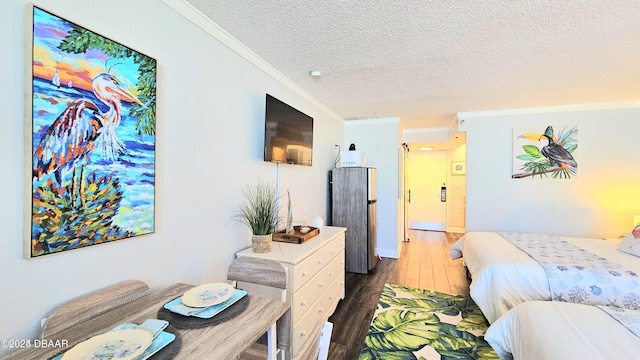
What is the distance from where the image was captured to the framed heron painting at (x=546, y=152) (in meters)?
3.70

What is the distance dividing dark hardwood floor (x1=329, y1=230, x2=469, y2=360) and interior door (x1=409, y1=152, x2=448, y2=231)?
4.97 feet

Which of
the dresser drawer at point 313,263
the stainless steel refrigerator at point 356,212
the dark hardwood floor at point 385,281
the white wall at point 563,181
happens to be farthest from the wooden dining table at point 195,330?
the white wall at point 563,181

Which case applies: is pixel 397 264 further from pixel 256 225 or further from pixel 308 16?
pixel 308 16

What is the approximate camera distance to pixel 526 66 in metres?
2.40

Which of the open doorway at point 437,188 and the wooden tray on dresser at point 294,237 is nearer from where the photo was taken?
the wooden tray on dresser at point 294,237

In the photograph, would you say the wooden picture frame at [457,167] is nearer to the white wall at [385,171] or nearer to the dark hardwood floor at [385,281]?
the dark hardwood floor at [385,281]

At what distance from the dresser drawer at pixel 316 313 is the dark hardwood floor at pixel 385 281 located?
0.17m

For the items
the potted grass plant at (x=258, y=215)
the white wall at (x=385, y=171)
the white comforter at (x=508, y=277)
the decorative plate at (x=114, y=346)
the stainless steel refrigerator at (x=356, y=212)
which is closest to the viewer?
the decorative plate at (x=114, y=346)

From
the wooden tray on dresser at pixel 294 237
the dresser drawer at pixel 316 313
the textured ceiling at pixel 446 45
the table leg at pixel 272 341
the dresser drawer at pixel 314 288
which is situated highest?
the textured ceiling at pixel 446 45

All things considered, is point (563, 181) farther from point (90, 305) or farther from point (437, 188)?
point (90, 305)

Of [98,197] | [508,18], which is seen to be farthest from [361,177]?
[98,197]

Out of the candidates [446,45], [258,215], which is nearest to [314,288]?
[258,215]

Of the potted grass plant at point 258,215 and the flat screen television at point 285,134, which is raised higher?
the flat screen television at point 285,134

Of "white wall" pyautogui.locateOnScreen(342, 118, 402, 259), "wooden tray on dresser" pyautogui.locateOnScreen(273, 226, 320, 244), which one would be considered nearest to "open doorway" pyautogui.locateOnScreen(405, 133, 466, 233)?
"white wall" pyautogui.locateOnScreen(342, 118, 402, 259)
